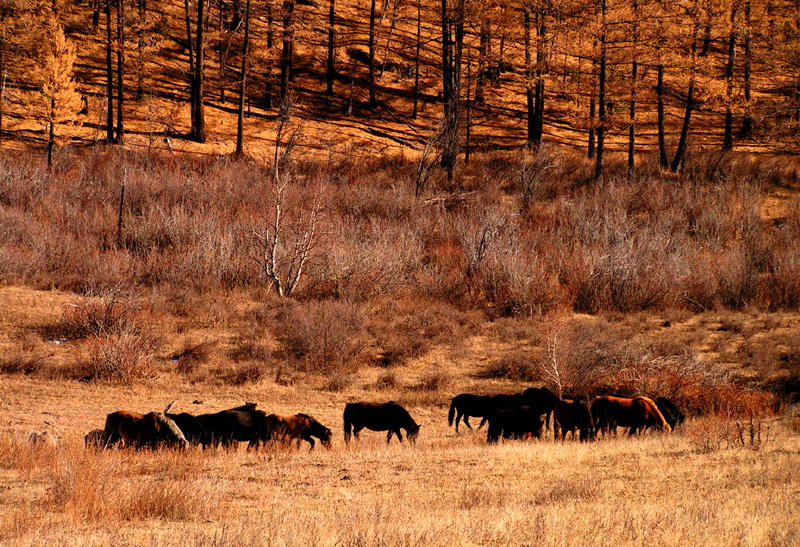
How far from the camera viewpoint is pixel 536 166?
30.8 m

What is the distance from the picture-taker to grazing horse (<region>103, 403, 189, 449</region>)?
1011cm

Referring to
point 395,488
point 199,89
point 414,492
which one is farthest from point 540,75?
point 414,492

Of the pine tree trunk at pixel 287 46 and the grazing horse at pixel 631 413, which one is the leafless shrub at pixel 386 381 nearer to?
the grazing horse at pixel 631 413

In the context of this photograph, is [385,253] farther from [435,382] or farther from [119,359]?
[119,359]

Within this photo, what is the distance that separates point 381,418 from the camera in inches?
464

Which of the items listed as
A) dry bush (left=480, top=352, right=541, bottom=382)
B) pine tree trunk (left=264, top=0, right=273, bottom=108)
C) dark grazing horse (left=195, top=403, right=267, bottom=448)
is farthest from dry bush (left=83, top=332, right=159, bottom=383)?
pine tree trunk (left=264, top=0, right=273, bottom=108)

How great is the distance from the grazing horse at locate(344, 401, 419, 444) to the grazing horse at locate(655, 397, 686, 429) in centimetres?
425

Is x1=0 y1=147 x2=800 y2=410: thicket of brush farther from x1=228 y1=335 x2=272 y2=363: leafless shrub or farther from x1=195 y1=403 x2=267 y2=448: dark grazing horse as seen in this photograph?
x1=195 y1=403 x2=267 y2=448: dark grazing horse

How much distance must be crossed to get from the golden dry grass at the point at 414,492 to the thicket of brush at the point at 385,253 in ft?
17.7

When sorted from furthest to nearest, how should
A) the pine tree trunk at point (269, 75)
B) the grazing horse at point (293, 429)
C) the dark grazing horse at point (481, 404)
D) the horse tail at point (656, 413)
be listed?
the pine tree trunk at point (269, 75) < the dark grazing horse at point (481, 404) < the horse tail at point (656, 413) < the grazing horse at point (293, 429)

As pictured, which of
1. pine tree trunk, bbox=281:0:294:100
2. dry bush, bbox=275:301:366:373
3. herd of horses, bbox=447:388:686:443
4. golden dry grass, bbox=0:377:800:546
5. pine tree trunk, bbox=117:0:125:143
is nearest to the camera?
golden dry grass, bbox=0:377:800:546

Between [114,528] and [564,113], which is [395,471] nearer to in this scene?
[114,528]

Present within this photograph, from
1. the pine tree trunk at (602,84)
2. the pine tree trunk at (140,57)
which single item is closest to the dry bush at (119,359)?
the pine tree trunk at (602,84)

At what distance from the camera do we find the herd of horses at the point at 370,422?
10.2 meters
